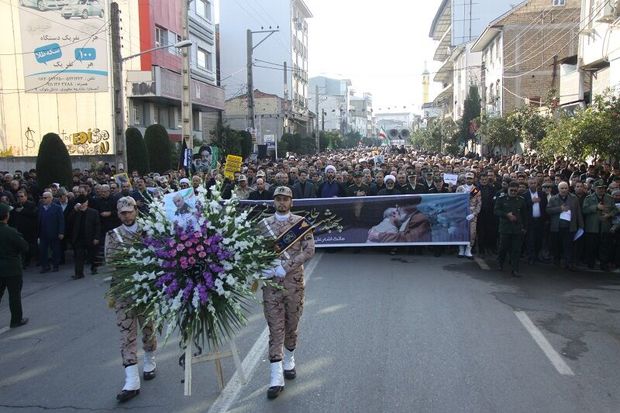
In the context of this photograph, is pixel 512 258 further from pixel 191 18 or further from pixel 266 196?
pixel 191 18

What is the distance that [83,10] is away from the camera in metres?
31.1

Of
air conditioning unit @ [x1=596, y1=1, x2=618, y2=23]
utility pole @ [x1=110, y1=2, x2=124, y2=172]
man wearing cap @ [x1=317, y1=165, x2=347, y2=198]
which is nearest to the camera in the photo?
man wearing cap @ [x1=317, y1=165, x2=347, y2=198]

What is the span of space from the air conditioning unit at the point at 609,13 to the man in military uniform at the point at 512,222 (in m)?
12.8

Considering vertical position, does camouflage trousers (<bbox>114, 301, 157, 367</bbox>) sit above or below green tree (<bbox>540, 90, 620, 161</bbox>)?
below

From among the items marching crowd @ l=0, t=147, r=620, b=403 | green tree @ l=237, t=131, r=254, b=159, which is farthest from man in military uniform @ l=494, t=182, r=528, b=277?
green tree @ l=237, t=131, r=254, b=159

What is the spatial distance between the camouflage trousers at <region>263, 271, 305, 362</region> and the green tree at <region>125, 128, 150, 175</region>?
65.2 ft

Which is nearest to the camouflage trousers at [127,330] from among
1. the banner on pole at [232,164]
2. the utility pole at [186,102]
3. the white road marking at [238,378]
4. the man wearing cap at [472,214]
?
the white road marking at [238,378]

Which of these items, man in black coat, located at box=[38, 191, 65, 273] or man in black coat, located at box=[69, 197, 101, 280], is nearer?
man in black coat, located at box=[69, 197, 101, 280]

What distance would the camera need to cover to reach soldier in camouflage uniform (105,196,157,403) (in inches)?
224

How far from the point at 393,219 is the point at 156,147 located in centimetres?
1599

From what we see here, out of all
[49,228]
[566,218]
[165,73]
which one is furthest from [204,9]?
[566,218]

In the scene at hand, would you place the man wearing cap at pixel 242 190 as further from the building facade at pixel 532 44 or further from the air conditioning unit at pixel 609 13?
the building facade at pixel 532 44

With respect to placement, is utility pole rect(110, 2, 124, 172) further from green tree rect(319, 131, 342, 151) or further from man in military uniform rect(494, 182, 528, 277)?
green tree rect(319, 131, 342, 151)

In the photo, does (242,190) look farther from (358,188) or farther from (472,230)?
(472,230)
